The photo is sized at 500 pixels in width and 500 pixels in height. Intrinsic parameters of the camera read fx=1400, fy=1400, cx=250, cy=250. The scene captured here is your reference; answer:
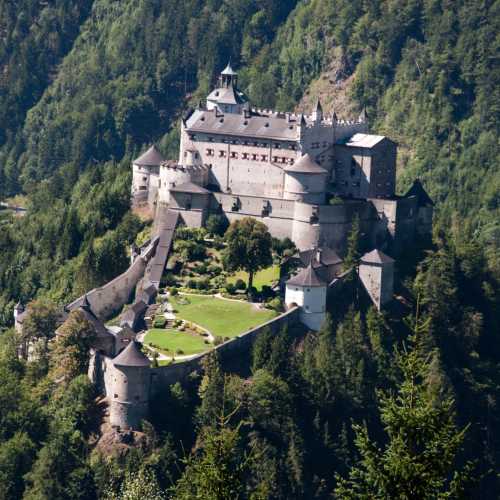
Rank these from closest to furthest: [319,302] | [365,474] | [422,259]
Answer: [365,474] → [319,302] → [422,259]

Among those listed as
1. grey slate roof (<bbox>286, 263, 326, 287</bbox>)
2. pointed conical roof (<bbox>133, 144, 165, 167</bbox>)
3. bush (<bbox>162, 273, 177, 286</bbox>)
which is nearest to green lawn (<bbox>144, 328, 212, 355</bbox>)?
bush (<bbox>162, 273, 177, 286</bbox>)

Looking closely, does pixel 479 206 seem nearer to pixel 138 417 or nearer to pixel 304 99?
pixel 304 99

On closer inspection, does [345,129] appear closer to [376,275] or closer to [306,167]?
[306,167]

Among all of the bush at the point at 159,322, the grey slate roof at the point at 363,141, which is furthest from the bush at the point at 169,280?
the grey slate roof at the point at 363,141

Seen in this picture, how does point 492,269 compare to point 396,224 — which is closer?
point 396,224

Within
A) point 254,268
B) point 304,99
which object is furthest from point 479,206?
point 254,268

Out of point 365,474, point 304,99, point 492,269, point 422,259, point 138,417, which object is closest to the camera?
point 365,474

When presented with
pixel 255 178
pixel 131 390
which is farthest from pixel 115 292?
pixel 131 390
